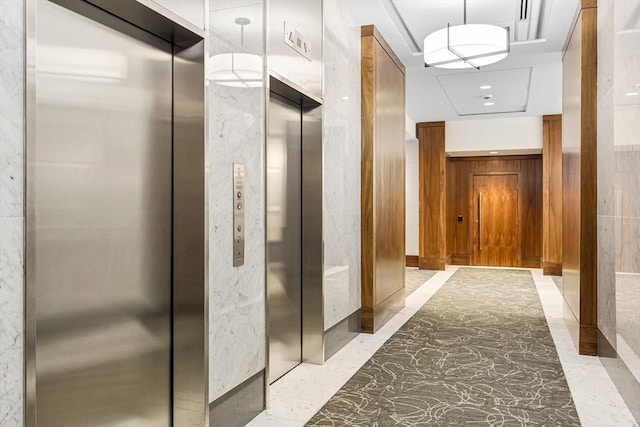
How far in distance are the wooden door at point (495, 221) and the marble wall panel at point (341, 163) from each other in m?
7.66

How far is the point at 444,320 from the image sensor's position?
5844 millimetres

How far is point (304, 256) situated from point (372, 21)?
9.00 ft

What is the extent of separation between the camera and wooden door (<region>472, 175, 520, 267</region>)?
1182cm

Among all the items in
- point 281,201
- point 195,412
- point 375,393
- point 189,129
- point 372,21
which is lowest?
point 375,393

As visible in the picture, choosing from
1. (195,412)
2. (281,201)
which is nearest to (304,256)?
(281,201)

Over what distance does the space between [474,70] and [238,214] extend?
5280mm

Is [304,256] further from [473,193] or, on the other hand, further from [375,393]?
[473,193]

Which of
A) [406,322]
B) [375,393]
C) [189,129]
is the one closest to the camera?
[189,129]

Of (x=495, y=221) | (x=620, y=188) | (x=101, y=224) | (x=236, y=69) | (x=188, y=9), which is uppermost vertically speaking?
(x=188, y=9)

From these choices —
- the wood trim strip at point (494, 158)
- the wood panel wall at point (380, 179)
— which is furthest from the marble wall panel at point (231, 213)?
the wood trim strip at point (494, 158)

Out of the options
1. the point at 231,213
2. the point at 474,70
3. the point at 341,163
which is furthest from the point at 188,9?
the point at 474,70

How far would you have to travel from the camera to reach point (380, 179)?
17.8ft

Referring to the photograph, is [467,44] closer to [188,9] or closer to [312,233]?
[312,233]

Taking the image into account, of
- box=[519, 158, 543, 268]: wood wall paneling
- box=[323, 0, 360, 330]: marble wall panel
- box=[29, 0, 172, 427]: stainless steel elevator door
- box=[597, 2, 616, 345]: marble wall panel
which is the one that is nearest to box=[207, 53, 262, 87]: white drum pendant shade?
box=[29, 0, 172, 427]: stainless steel elevator door
